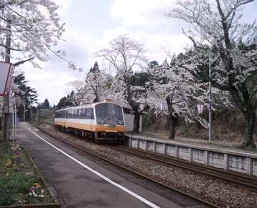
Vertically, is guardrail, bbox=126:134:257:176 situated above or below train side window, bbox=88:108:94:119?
below

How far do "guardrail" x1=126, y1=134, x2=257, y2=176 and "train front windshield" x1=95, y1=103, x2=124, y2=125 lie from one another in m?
3.11

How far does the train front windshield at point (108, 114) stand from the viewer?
78.2 ft

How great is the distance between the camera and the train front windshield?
23.8m

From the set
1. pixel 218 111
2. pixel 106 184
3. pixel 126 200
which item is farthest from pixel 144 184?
pixel 218 111

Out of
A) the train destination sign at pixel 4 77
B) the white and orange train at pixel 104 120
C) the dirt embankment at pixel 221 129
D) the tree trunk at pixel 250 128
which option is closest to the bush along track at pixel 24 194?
the train destination sign at pixel 4 77

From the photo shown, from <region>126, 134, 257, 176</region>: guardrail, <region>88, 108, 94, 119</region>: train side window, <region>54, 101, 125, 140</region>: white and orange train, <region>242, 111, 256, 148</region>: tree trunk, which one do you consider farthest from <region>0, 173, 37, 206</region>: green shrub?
<region>88, 108, 94, 119</region>: train side window

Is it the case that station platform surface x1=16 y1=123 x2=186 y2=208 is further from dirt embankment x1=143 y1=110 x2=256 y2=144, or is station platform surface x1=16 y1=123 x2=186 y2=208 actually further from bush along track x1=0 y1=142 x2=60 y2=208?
dirt embankment x1=143 y1=110 x2=256 y2=144

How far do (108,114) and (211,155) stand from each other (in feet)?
33.3

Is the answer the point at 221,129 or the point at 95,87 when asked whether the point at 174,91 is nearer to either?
the point at 221,129

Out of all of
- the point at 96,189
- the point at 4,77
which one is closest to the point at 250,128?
the point at 96,189

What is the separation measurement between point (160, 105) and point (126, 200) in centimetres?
2566

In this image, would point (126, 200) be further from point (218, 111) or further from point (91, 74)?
point (91, 74)

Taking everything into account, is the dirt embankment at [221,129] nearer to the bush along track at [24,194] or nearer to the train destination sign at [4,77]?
the bush along track at [24,194]

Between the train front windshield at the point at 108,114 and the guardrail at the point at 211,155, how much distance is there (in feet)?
10.2
